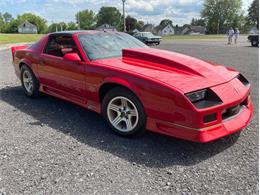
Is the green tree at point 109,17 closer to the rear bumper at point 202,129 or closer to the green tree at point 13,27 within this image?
the green tree at point 13,27

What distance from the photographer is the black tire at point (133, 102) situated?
11.3ft

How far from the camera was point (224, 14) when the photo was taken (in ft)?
303

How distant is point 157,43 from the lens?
27469 mm

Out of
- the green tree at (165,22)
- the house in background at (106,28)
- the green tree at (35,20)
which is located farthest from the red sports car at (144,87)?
the green tree at (35,20)

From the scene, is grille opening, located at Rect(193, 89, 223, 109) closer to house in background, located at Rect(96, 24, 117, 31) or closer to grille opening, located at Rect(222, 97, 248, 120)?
grille opening, located at Rect(222, 97, 248, 120)

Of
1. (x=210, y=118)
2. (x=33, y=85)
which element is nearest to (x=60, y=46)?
(x=33, y=85)

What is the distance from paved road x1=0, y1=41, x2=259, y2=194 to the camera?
105 inches

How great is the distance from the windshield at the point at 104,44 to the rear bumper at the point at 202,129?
1.48 meters

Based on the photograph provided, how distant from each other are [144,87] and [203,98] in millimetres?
708

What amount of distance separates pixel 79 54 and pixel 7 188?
7.39 feet

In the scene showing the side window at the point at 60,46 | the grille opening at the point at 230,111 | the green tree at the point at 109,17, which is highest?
the green tree at the point at 109,17

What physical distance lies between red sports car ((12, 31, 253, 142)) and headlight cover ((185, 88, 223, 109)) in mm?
11

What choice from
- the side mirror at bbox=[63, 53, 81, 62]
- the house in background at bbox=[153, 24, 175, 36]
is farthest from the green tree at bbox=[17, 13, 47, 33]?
the side mirror at bbox=[63, 53, 81, 62]

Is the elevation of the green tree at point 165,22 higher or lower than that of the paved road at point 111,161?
higher
